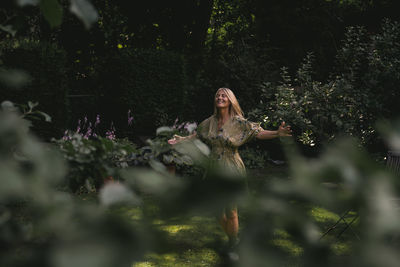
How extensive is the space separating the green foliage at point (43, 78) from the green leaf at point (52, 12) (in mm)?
8348

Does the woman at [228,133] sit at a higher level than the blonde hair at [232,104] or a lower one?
lower

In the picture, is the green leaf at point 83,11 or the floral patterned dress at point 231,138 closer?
the green leaf at point 83,11

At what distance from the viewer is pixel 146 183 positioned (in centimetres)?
61

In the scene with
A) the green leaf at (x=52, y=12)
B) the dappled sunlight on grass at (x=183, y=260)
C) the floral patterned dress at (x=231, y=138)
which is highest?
the green leaf at (x=52, y=12)

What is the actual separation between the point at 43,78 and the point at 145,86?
249 cm

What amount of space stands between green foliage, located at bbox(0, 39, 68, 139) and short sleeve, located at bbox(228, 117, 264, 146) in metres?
5.16

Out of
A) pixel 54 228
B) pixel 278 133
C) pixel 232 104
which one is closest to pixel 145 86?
pixel 232 104

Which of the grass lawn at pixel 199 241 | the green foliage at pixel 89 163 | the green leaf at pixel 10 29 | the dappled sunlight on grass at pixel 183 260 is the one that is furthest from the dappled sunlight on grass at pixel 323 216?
the green leaf at pixel 10 29

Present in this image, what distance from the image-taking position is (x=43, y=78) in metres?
8.83

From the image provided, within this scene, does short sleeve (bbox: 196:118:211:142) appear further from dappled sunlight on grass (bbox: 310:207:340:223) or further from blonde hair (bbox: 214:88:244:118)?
dappled sunlight on grass (bbox: 310:207:340:223)

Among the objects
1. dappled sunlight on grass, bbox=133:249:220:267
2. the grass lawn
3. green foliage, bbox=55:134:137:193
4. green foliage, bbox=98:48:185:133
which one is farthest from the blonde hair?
green foliage, bbox=98:48:185:133

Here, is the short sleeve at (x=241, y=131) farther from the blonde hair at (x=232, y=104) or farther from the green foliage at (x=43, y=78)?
the green foliage at (x=43, y=78)

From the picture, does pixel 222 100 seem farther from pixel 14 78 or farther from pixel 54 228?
pixel 54 228

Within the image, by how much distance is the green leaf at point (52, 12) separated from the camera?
0.76 meters
